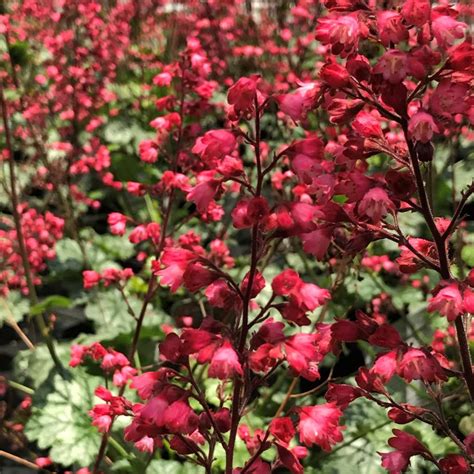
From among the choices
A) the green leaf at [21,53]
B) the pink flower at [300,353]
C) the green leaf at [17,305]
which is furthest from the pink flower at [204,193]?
the green leaf at [21,53]

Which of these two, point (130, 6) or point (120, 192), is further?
point (130, 6)

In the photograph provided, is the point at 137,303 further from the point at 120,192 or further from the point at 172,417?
the point at 172,417

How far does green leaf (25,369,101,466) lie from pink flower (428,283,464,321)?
1.72m

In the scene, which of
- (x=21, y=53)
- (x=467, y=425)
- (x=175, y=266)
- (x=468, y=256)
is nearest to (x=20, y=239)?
(x=175, y=266)

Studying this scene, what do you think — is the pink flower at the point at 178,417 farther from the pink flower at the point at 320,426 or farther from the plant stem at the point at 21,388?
the plant stem at the point at 21,388

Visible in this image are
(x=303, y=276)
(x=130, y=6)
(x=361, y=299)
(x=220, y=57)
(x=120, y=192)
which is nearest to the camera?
(x=361, y=299)

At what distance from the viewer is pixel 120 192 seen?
15.6ft

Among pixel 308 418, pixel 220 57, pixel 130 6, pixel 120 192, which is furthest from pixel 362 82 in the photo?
pixel 130 6

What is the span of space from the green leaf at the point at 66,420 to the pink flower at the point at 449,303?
172 centimetres

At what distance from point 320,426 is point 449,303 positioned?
0.33 metres

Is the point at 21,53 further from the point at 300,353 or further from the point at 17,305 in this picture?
the point at 300,353

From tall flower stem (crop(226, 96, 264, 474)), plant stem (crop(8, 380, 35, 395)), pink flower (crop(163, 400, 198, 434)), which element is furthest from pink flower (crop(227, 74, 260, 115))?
plant stem (crop(8, 380, 35, 395))

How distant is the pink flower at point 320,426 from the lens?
127 centimetres

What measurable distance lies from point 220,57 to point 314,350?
15.3ft
